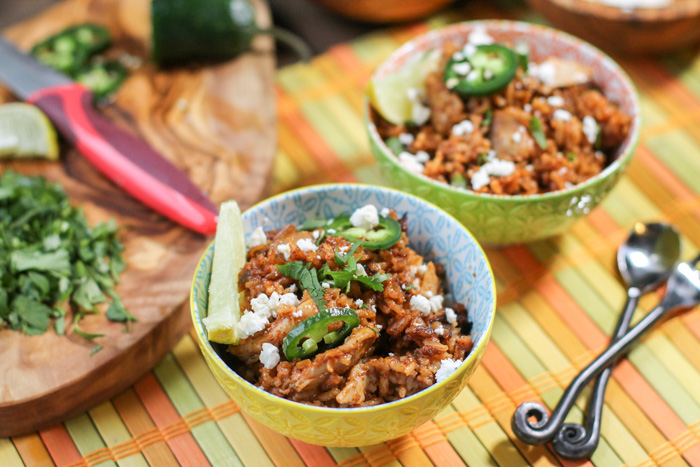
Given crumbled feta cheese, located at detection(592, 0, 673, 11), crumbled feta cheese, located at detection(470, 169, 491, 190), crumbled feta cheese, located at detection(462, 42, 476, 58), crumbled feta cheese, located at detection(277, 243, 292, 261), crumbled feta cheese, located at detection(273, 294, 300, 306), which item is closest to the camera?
crumbled feta cheese, located at detection(273, 294, 300, 306)

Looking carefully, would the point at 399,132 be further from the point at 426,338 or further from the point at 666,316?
the point at 666,316

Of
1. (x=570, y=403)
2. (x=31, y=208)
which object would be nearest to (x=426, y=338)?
(x=570, y=403)

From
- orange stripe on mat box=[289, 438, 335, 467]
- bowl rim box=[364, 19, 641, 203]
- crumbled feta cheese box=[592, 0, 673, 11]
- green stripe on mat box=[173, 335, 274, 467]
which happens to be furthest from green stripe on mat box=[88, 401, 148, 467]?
crumbled feta cheese box=[592, 0, 673, 11]

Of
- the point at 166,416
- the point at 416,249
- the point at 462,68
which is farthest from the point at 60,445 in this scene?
the point at 462,68

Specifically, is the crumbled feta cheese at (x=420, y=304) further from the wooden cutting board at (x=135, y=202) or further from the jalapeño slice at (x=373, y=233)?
the wooden cutting board at (x=135, y=202)

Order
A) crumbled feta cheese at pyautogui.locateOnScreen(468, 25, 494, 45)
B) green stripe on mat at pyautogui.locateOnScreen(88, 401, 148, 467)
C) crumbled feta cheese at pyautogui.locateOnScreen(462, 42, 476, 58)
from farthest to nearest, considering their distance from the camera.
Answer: crumbled feta cheese at pyautogui.locateOnScreen(468, 25, 494, 45), crumbled feta cheese at pyautogui.locateOnScreen(462, 42, 476, 58), green stripe on mat at pyautogui.locateOnScreen(88, 401, 148, 467)

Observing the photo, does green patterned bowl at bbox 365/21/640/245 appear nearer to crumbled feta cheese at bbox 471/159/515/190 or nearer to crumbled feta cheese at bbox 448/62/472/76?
crumbled feta cheese at bbox 471/159/515/190

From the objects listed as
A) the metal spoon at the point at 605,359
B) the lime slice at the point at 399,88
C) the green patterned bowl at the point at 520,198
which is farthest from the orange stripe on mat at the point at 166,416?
the lime slice at the point at 399,88
